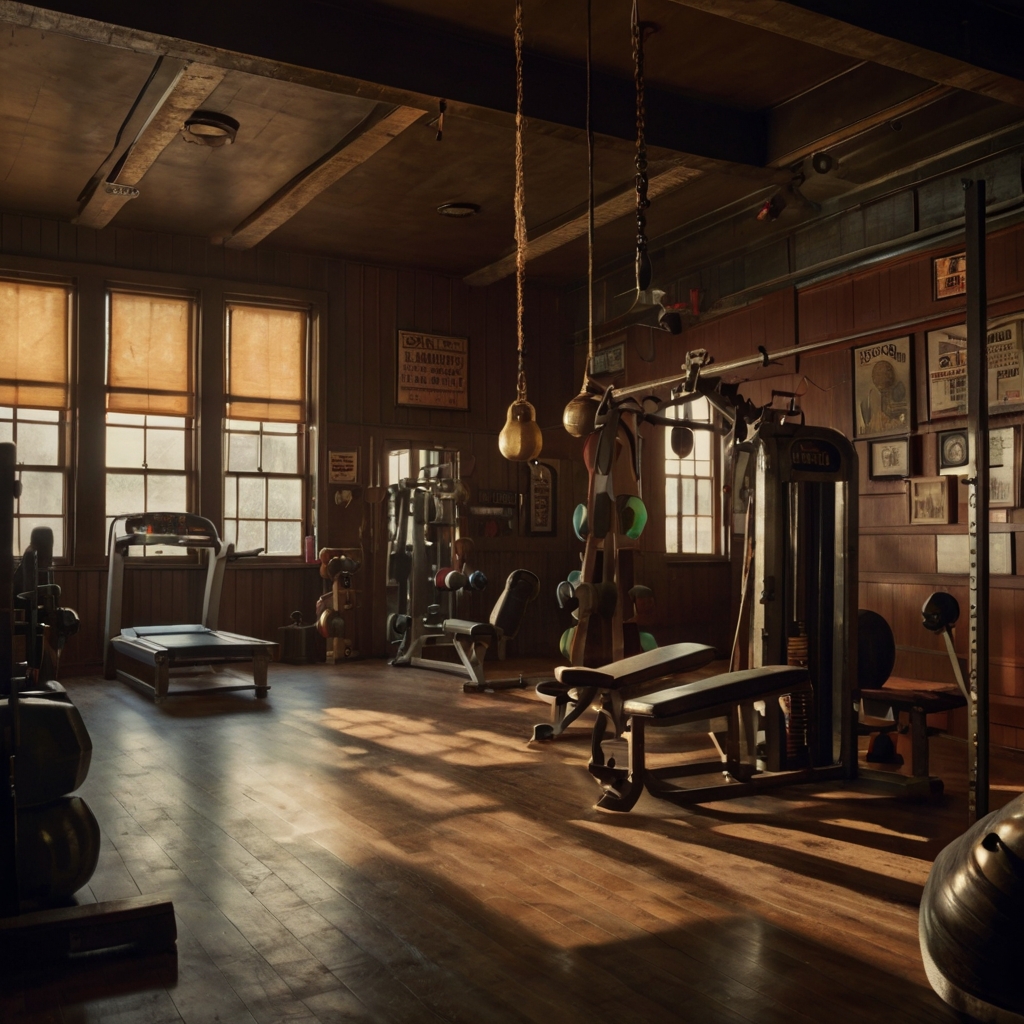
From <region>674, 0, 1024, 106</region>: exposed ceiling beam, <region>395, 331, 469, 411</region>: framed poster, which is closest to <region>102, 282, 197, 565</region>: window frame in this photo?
<region>395, 331, 469, 411</region>: framed poster

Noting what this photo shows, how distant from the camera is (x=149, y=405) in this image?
8.48 meters

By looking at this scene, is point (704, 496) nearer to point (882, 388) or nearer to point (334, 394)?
point (882, 388)

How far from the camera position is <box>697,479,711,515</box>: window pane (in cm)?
942

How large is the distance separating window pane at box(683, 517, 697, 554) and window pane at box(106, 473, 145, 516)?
4759mm

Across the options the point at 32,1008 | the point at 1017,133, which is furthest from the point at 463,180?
the point at 32,1008

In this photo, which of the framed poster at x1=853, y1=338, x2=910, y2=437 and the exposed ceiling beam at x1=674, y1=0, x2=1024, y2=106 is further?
the framed poster at x1=853, y1=338, x2=910, y2=437

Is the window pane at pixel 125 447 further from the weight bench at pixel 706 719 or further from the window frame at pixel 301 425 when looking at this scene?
the weight bench at pixel 706 719

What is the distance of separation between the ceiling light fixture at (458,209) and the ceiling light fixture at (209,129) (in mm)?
1862

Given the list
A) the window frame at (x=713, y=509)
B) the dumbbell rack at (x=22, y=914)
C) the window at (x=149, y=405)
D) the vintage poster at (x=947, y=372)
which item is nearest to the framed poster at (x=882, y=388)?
the vintage poster at (x=947, y=372)

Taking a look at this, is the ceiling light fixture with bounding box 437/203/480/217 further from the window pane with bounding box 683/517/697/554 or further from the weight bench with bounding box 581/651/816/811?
the weight bench with bounding box 581/651/816/811

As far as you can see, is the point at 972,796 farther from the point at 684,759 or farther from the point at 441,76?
the point at 441,76

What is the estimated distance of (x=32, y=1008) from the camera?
2182 mm

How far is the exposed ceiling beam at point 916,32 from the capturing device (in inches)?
173

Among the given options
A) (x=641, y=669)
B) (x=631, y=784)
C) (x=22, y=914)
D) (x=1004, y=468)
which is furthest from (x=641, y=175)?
(x=22, y=914)
